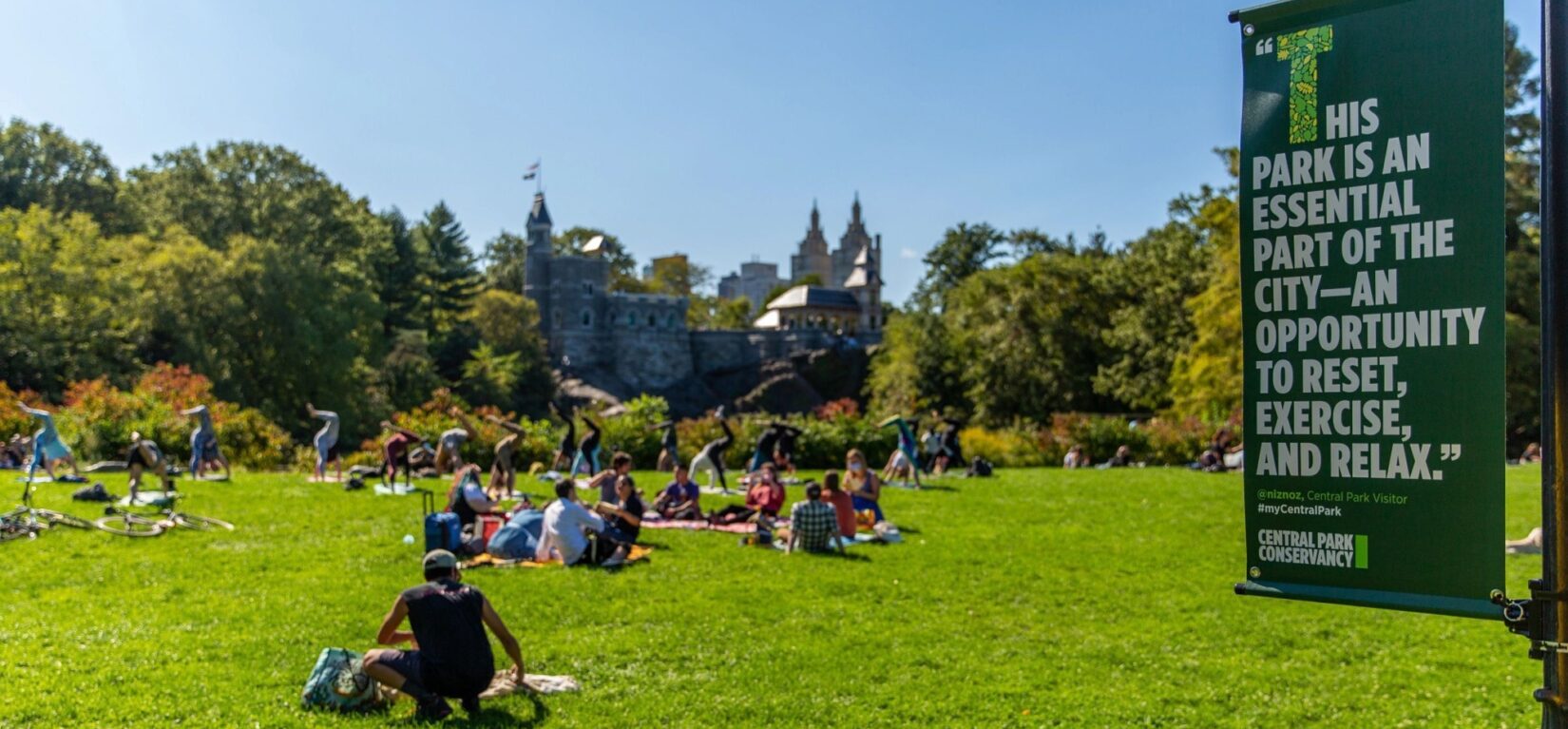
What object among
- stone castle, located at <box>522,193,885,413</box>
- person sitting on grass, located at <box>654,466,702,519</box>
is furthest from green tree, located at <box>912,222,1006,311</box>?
person sitting on grass, located at <box>654,466,702,519</box>

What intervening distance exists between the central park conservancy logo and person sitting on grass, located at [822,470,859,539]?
29.9ft

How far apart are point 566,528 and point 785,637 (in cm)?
361

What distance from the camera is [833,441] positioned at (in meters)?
26.1

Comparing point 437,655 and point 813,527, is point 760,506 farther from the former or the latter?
point 437,655

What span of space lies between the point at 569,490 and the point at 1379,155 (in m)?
9.14

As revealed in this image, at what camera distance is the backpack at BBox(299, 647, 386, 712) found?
691cm

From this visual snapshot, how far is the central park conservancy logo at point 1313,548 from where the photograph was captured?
13.9 feet

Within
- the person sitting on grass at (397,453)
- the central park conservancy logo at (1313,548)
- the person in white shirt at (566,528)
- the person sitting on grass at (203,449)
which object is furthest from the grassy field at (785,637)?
the person sitting on grass at (203,449)

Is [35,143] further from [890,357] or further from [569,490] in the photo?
[569,490]

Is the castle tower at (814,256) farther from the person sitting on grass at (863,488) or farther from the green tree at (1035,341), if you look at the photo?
the person sitting on grass at (863,488)

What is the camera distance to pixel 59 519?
12.9 metres

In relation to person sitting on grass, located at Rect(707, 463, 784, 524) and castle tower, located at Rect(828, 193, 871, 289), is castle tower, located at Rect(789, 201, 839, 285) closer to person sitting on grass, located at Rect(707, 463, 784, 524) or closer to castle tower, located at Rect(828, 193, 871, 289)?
castle tower, located at Rect(828, 193, 871, 289)

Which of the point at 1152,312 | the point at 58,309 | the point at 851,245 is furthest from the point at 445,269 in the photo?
the point at 851,245

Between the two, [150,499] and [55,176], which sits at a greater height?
[55,176]
